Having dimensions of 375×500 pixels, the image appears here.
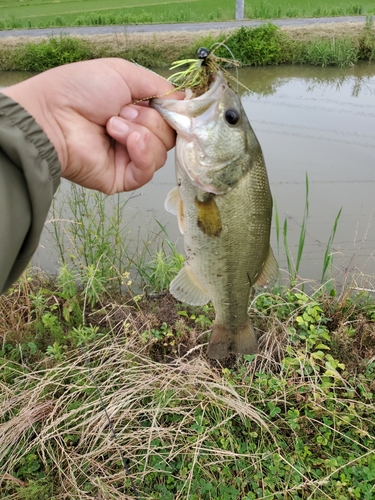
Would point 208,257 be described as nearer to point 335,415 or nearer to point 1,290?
point 1,290

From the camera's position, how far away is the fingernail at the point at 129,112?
5.81 feet

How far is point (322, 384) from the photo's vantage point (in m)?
2.93

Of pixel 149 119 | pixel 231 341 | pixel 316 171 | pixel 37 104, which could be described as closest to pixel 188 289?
pixel 231 341

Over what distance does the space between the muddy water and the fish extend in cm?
233

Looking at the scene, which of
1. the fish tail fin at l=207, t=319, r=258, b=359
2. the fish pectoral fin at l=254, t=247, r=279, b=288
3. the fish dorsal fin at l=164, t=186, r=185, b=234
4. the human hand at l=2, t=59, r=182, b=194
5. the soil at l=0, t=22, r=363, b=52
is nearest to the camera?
the human hand at l=2, t=59, r=182, b=194

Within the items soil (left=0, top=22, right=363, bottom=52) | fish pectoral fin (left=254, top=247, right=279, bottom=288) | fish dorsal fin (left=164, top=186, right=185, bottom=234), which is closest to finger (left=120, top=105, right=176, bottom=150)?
fish dorsal fin (left=164, top=186, right=185, bottom=234)

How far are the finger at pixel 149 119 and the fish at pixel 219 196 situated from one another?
0.17 feet

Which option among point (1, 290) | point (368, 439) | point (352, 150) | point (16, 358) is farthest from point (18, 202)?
point (352, 150)

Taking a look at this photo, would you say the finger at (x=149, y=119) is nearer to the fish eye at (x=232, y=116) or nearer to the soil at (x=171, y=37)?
the fish eye at (x=232, y=116)

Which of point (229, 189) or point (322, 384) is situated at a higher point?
point (229, 189)

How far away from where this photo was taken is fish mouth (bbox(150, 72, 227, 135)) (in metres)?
1.62

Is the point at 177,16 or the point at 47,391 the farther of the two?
the point at 177,16

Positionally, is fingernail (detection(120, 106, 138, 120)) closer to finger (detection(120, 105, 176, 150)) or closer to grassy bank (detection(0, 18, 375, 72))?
finger (detection(120, 105, 176, 150))

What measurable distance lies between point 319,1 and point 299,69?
16.1 metres
